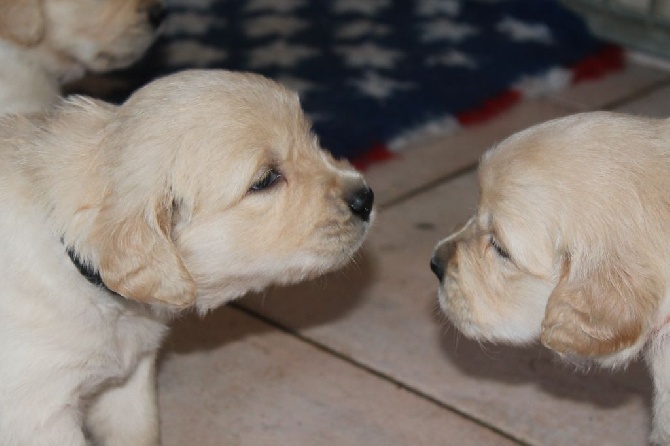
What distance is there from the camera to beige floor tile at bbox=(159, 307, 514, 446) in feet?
10.0

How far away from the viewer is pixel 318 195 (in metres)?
2.66

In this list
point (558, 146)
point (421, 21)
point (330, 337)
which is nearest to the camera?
point (558, 146)

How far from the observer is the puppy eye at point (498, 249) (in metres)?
2.53

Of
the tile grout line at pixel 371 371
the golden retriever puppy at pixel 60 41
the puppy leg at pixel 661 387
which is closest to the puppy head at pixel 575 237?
the puppy leg at pixel 661 387

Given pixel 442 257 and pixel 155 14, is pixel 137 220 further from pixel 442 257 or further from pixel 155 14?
pixel 155 14

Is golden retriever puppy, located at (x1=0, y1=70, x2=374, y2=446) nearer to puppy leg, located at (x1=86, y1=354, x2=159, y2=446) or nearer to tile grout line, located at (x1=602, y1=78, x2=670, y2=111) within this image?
puppy leg, located at (x1=86, y1=354, x2=159, y2=446)

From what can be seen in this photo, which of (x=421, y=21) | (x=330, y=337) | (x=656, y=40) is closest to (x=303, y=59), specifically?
(x=421, y=21)

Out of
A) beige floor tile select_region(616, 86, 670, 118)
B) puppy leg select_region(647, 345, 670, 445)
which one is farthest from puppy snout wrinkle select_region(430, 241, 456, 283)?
beige floor tile select_region(616, 86, 670, 118)

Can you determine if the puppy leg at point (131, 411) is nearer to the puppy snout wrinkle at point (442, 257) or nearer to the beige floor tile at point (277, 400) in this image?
the beige floor tile at point (277, 400)

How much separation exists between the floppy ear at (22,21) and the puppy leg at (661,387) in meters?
2.52

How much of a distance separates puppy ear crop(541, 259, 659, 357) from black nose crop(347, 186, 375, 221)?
63 centimetres

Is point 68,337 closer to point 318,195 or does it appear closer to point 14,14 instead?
point 318,195

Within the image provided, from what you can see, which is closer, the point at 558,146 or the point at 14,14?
the point at 558,146

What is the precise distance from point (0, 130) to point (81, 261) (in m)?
0.56
